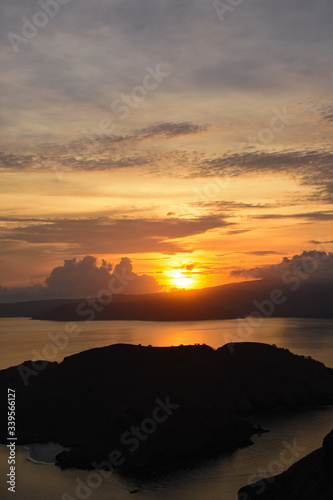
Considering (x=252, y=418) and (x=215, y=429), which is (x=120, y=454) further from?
(x=252, y=418)

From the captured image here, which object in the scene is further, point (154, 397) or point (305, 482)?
point (154, 397)

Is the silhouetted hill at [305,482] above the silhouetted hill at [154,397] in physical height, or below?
below

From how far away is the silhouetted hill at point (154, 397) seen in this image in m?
41.7

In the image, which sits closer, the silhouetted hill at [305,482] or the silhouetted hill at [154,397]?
the silhouetted hill at [305,482]

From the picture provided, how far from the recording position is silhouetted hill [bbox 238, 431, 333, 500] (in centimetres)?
2569

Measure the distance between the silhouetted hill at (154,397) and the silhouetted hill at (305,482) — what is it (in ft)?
39.1

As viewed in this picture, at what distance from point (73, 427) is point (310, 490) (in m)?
25.7

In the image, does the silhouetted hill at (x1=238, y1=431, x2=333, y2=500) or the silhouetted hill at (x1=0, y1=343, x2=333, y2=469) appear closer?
the silhouetted hill at (x1=238, y1=431, x2=333, y2=500)

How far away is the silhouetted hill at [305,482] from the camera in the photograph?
84.3 feet

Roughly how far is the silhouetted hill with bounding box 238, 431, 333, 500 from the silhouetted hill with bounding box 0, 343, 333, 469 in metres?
11.9

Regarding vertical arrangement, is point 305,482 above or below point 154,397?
below

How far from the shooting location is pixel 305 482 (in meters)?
26.9

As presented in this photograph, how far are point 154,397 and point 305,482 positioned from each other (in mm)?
21698

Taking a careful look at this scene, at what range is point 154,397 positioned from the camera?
153ft
